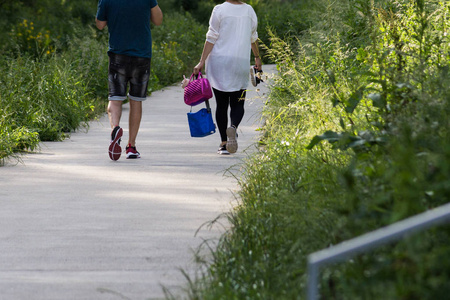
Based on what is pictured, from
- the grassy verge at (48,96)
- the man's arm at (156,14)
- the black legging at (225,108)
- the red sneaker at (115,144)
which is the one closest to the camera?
the red sneaker at (115,144)

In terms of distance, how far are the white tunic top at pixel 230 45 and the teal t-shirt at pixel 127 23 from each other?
753 millimetres

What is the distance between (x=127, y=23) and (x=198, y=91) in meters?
1.11

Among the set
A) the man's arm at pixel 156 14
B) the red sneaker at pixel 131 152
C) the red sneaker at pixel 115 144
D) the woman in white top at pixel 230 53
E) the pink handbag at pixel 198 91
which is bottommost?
the red sneaker at pixel 131 152

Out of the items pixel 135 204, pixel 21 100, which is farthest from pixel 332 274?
pixel 21 100

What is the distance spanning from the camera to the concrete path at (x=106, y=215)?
4391 mm

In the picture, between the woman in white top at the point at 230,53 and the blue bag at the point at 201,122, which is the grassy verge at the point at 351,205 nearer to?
the woman in white top at the point at 230,53

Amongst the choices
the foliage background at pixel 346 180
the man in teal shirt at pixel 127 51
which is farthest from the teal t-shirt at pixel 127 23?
the foliage background at pixel 346 180

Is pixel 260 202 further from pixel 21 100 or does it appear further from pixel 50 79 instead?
pixel 50 79

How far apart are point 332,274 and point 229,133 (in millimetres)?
4833

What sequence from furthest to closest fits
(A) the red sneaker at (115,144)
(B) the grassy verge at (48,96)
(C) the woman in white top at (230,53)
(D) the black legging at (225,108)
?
(B) the grassy verge at (48,96)
(D) the black legging at (225,108)
(C) the woman in white top at (230,53)
(A) the red sneaker at (115,144)

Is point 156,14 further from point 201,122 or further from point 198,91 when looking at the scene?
point 201,122

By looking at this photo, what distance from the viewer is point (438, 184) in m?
3.32

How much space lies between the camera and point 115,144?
8.13m

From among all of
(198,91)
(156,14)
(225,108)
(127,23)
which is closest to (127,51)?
(127,23)
